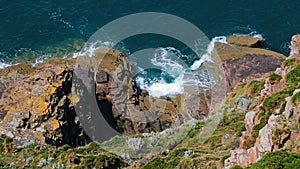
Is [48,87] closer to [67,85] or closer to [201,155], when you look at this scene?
[67,85]

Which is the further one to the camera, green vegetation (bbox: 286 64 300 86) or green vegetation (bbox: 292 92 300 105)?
green vegetation (bbox: 286 64 300 86)

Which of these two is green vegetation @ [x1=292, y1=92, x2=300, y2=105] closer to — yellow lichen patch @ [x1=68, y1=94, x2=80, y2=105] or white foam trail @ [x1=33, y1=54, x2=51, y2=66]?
yellow lichen patch @ [x1=68, y1=94, x2=80, y2=105]

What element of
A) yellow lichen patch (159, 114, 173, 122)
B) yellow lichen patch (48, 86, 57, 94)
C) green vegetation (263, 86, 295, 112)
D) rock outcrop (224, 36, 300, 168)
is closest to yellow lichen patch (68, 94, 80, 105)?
yellow lichen patch (48, 86, 57, 94)

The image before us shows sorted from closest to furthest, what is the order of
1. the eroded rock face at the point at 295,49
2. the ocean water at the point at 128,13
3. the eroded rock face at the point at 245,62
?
1. the eroded rock face at the point at 295,49
2. the eroded rock face at the point at 245,62
3. the ocean water at the point at 128,13

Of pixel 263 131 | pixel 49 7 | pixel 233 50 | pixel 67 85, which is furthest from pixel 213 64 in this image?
pixel 263 131

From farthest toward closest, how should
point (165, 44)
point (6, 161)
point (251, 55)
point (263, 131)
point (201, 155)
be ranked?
point (165, 44) < point (251, 55) < point (6, 161) < point (201, 155) < point (263, 131)

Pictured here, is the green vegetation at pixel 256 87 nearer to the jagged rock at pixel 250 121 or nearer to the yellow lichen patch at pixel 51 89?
the jagged rock at pixel 250 121

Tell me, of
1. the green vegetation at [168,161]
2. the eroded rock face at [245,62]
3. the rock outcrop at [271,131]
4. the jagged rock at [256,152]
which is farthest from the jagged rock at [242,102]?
the eroded rock face at [245,62]
